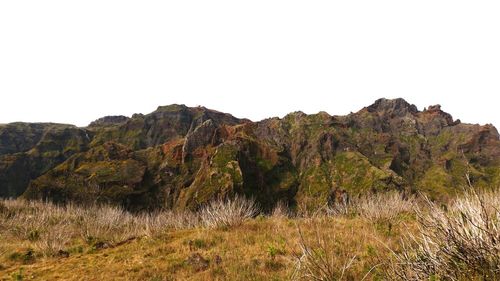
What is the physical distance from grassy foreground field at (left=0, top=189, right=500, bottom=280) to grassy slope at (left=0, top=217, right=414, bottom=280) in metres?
0.03

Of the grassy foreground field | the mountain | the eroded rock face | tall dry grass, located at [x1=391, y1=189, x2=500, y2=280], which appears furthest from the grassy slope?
the eroded rock face

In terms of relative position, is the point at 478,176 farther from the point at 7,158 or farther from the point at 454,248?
the point at 7,158

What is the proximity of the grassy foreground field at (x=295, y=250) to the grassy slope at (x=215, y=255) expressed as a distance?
3cm

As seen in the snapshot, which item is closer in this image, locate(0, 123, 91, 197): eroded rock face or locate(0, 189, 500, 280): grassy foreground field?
locate(0, 189, 500, 280): grassy foreground field

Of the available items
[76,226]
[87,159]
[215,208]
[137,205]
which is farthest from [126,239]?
[87,159]

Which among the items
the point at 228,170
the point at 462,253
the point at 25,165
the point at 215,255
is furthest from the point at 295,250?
the point at 25,165

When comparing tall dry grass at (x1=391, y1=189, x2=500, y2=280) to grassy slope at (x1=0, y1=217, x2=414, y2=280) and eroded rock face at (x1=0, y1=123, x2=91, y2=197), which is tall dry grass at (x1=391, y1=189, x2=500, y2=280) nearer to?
grassy slope at (x1=0, y1=217, x2=414, y2=280)

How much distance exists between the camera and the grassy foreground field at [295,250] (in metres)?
4.12

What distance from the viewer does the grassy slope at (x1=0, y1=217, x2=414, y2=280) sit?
7.56 meters

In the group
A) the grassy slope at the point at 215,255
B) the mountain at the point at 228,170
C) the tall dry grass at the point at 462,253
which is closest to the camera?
the tall dry grass at the point at 462,253

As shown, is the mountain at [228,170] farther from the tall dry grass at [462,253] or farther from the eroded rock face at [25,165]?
Answer: the tall dry grass at [462,253]

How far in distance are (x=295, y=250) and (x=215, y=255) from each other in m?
2.19

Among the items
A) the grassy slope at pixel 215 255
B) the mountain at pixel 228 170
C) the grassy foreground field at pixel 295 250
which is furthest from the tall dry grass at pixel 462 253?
the mountain at pixel 228 170

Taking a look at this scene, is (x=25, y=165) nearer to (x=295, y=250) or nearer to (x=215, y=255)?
(x=215, y=255)
